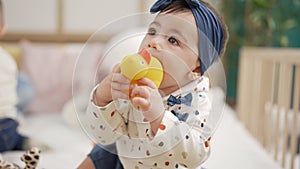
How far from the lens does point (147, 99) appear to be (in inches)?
17.9

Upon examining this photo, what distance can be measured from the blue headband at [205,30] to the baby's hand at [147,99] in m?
0.07

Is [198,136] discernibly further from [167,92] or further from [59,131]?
[59,131]

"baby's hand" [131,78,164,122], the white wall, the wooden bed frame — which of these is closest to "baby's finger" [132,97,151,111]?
"baby's hand" [131,78,164,122]

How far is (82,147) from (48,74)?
0.81 metres

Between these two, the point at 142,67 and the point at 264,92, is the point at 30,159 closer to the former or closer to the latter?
the point at 142,67

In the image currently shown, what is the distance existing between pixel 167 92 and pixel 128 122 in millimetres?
53

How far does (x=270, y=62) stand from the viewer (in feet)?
4.59

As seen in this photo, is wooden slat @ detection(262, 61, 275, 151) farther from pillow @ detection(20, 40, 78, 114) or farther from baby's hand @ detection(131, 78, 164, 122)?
baby's hand @ detection(131, 78, 164, 122)

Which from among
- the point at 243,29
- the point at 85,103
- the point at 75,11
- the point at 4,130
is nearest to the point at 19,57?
the point at 75,11

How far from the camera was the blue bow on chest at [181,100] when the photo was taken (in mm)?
490

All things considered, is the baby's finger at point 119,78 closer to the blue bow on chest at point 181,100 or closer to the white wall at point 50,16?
the blue bow on chest at point 181,100

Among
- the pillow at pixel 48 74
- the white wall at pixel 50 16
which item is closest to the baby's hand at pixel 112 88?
the pillow at pixel 48 74

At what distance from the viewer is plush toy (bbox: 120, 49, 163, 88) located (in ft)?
1.50

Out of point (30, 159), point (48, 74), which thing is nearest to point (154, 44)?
point (30, 159)
